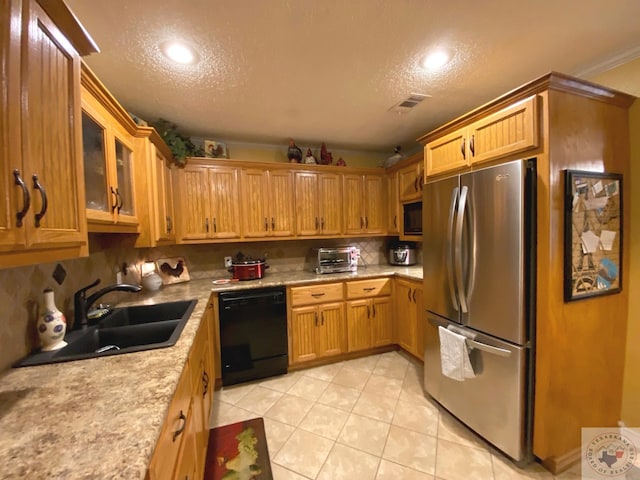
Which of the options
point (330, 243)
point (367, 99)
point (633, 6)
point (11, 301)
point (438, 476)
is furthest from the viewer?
point (330, 243)

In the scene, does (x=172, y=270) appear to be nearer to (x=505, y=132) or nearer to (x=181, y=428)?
(x=181, y=428)

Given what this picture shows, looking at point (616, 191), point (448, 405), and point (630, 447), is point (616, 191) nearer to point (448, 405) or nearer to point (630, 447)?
point (630, 447)

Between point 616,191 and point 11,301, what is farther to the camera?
point 616,191

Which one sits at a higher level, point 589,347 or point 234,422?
point 589,347

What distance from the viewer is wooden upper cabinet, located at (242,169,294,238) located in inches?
112

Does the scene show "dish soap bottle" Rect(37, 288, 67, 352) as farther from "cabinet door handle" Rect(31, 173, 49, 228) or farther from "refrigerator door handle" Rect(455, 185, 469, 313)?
"refrigerator door handle" Rect(455, 185, 469, 313)

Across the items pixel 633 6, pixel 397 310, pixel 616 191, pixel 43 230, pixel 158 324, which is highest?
pixel 633 6

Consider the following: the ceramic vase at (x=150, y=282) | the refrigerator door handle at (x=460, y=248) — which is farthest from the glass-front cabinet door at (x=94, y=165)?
the refrigerator door handle at (x=460, y=248)

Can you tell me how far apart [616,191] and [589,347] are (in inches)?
36.3

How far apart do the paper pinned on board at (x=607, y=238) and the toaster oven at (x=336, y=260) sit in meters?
2.00

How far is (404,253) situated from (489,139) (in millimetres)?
1793

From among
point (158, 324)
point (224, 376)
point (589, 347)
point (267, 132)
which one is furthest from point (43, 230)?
point (589, 347)

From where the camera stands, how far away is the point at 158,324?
154 cm

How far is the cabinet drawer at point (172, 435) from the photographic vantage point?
0.69 meters
